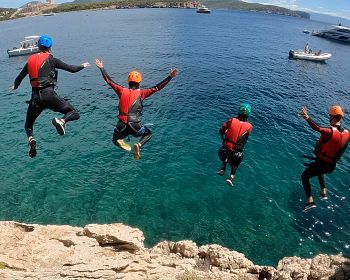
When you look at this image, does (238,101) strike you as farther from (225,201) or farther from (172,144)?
(225,201)

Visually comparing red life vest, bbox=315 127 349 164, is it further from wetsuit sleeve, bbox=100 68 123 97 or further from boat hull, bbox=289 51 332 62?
boat hull, bbox=289 51 332 62

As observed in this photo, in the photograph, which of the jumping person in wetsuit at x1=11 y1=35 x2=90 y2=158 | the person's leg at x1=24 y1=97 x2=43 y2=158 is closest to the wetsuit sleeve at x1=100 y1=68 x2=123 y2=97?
the jumping person in wetsuit at x1=11 y1=35 x2=90 y2=158

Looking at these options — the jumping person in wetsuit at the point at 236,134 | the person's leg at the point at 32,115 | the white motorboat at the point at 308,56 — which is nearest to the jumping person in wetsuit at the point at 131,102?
A: the person's leg at the point at 32,115

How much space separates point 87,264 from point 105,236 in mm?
Result: 2738

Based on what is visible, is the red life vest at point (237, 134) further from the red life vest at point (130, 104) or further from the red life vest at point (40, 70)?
the red life vest at point (40, 70)

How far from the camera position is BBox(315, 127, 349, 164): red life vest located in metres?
13.6

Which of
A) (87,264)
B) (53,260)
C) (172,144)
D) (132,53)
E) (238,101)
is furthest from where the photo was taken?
(132,53)

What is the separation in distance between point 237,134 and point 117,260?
7178 millimetres

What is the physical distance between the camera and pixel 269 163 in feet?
97.8

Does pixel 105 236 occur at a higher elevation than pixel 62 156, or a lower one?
higher

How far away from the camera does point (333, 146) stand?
13781 millimetres

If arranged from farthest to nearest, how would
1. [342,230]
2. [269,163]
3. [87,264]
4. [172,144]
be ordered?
[172,144] < [269,163] < [342,230] < [87,264]

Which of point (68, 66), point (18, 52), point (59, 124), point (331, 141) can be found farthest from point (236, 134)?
point (18, 52)

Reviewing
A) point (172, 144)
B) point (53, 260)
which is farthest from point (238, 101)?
point (53, 260)
